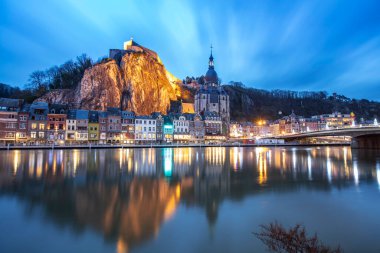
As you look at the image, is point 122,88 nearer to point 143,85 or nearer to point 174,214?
point 143,85

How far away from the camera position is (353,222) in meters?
7.67

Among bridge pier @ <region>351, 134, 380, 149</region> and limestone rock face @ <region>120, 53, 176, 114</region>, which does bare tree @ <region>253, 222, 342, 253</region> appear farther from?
limestone rock face @ <region>120, 53, 176, 114</region>

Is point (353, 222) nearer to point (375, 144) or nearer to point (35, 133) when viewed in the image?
point (375, 144)

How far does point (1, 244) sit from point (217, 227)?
540 centimetres

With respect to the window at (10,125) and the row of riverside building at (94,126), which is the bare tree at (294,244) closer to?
the row of riverside building at (94,126)

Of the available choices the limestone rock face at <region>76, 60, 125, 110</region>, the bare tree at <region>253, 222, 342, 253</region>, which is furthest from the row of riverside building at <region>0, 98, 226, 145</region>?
the bare tree at <region>253, 222, 342, 253</region>

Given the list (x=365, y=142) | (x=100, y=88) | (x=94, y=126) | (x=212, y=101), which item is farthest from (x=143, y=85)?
(x=365, y=142)

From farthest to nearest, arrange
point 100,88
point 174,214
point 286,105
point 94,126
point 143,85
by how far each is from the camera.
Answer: point 286,105 → point 143,85 → point 100,88 → point 94,126 → point 174,214

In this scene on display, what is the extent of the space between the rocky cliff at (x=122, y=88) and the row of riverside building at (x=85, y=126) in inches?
468

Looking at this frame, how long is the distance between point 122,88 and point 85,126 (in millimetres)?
27491

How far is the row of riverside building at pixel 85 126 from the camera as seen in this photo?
5950 cm

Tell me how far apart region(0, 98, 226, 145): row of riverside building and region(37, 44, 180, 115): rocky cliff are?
468 inches

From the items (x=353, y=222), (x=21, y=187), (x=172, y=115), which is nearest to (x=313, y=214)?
(x=353, y=222)

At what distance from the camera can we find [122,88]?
301 ft
